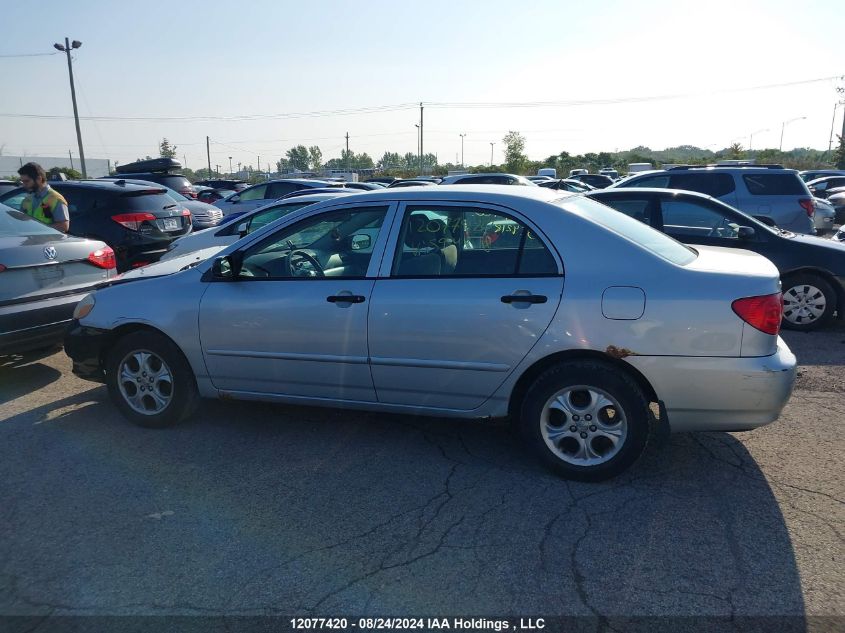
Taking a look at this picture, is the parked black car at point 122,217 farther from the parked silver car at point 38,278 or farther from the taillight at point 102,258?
the parked silver car at point 38,278

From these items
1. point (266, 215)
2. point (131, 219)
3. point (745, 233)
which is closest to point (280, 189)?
point (266, 215)

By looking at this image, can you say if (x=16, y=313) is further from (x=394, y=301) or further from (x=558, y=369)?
(x=558, y=369)

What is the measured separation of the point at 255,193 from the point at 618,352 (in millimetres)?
12666

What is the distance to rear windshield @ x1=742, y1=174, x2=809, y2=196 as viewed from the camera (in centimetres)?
996

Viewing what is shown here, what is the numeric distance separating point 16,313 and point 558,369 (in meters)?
4.54

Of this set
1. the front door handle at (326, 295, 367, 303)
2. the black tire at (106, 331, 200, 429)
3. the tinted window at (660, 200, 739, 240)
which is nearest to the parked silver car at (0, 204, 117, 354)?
the black tire at (106, 331, 200, 429)

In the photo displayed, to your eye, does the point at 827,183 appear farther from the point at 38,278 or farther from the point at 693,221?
the point at 38,278

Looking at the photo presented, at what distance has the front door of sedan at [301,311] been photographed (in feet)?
13.5

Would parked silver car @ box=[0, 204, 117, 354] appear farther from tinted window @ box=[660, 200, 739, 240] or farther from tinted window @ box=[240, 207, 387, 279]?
tinted window @ box=[660, 200, 739, 240]

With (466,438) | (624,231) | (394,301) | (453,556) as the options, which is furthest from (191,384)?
(624,231)

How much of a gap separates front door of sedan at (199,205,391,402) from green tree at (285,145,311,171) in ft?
347

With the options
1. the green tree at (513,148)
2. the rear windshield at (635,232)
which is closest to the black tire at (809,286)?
the rear windshield at (635,232)

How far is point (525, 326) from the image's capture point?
12.2 ft

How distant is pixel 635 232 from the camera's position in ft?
13.3
